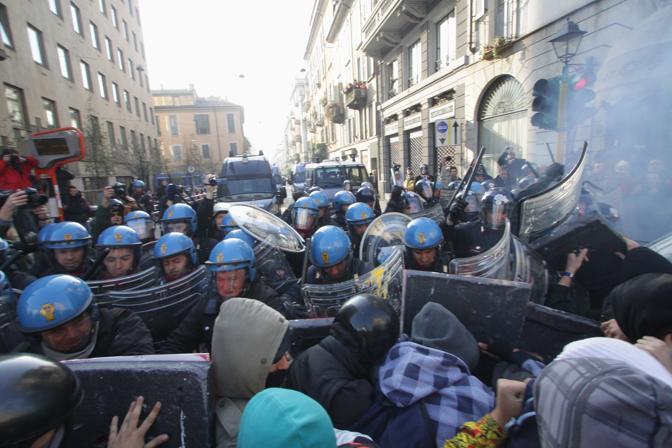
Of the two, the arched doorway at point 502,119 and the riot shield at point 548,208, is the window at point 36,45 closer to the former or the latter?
the arched doorway at point 502,119

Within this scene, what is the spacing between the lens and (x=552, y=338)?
203 cm

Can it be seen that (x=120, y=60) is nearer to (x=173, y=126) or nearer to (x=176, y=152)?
(x=173, y=126)

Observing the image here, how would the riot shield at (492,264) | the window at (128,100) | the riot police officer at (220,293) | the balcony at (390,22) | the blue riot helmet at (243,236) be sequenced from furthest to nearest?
the window at (128,100)
the balcony at (390,22)
the blue riot helmet at (243,236)
the riot police officer at (220,293)
the riot shield at (492,264)

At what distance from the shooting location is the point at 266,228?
429cm

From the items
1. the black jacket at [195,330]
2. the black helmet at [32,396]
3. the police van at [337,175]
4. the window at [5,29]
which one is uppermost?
the window at [5,29]

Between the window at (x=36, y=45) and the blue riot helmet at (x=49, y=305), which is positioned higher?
the window at (x=36, y=45)

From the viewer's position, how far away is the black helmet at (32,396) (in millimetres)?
888

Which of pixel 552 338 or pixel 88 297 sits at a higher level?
pixel 88 297

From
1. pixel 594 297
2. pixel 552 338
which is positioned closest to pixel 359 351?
pixel 552 338

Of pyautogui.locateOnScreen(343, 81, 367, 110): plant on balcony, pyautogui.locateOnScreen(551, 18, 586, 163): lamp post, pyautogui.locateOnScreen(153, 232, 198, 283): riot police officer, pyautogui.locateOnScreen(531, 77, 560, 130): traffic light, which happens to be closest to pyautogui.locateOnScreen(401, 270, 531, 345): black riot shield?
pyautogui.locateOnScreen(153, 232, 198, 283): riot police officer

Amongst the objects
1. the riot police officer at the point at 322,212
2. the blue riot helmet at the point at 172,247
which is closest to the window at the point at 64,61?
the riot police officer at the point at 322,212

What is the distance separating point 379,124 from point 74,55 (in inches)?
686

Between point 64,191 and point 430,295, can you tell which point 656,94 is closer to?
point 430,295

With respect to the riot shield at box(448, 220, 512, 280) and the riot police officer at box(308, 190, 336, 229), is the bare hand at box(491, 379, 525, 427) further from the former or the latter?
the riot police officer at box(308, 190, 336, 229)
